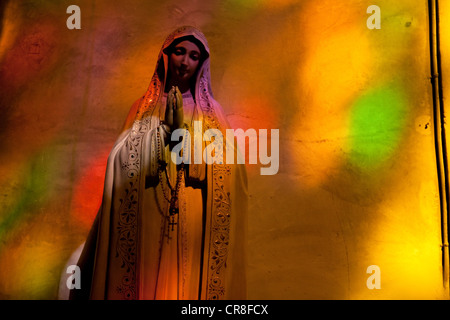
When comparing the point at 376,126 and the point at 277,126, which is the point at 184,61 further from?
the point at 376,126

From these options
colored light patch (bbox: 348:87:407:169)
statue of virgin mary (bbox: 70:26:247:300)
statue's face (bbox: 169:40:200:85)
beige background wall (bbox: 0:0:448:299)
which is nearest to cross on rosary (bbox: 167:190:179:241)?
statue of virgin mary (bbox: 70:26:247:300)

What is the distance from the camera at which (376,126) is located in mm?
4773

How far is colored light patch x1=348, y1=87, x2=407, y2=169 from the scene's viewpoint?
15.5 feet

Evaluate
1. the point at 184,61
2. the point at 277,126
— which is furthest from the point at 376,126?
the point at 184,61

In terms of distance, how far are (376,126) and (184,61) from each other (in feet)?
4.29

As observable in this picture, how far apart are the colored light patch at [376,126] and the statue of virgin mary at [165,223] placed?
36.8 inches

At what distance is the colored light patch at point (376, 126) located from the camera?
15.5ft

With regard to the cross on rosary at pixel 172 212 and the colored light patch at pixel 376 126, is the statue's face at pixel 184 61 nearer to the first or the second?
the cross on rosary at pixel 172 212

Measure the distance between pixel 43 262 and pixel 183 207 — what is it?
3.97ft

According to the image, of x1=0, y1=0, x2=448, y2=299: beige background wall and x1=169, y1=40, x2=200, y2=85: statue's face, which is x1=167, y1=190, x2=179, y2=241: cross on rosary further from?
x1=0, y1=0, x2=448, y2=299: beige background wall

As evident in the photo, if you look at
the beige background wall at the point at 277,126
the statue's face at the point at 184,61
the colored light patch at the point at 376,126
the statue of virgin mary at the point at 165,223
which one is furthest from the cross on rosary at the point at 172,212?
the colored light patch at the point at 376,126

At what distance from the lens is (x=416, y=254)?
14.8ft
